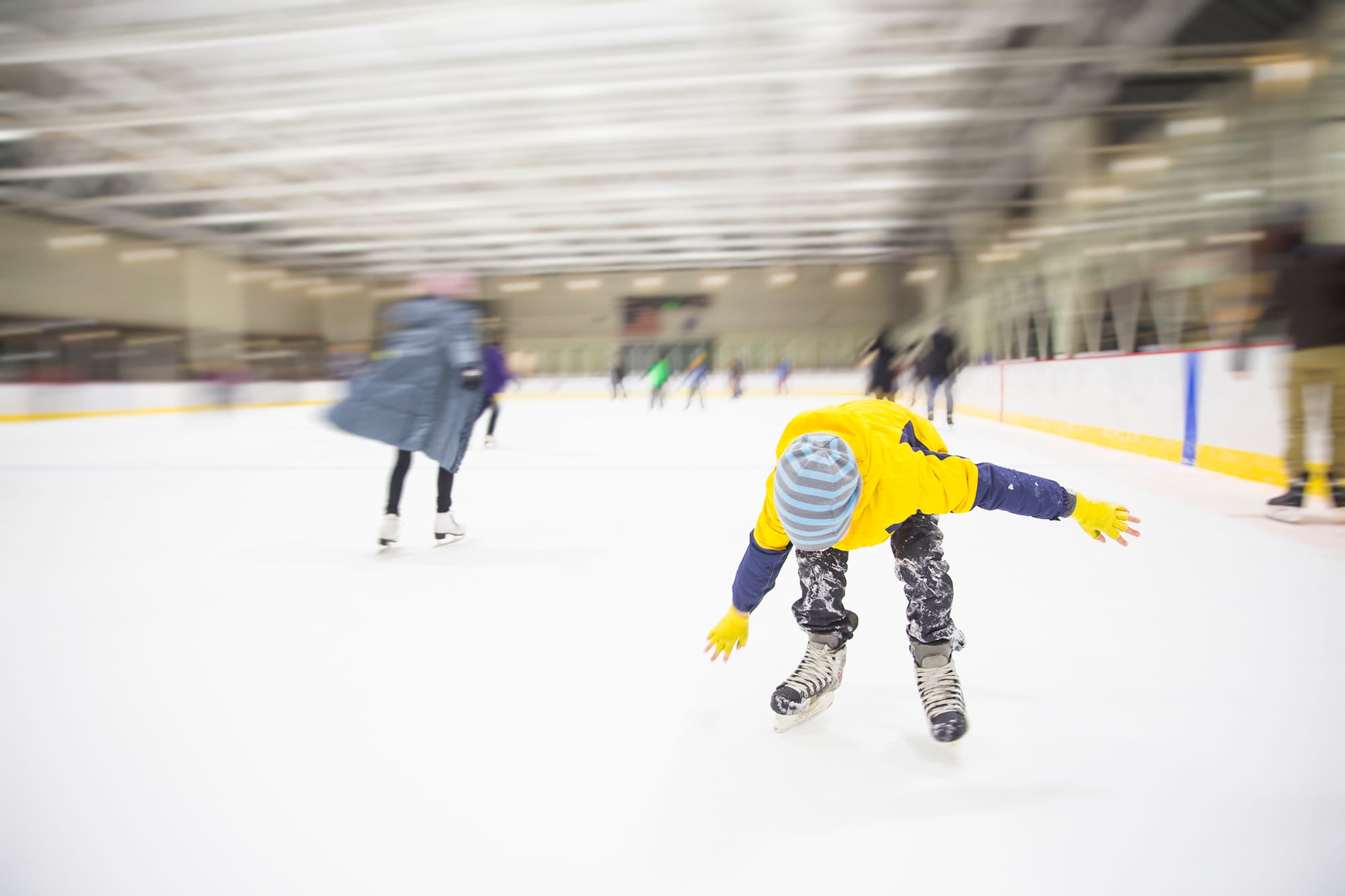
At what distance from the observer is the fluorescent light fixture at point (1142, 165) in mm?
8932

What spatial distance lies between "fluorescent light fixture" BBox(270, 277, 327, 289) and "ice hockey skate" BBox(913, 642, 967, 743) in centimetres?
2688

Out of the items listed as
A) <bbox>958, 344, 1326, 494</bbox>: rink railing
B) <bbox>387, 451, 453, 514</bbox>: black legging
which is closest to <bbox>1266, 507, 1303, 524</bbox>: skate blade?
<bbox>958, 344, 1326, 494</bbox>: rink railing

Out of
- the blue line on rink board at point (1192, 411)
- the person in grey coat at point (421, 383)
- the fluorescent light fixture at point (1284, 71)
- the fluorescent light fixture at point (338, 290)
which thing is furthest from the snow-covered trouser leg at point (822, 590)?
the fluorescent light fixture at point (338, 290)

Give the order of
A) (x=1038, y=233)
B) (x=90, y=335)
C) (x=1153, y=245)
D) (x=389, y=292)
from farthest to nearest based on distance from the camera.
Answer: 1. (x=389, y=292)
2. (x=90, y=335)
3. (x=1038, y=233)
4. (x=1153, y=245)


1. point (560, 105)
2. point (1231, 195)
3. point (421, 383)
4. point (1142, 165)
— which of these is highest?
point (560, 105)

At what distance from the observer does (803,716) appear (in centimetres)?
140

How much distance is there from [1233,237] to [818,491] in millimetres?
8056

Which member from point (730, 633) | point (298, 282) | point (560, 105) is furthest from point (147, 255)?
point (730, 633)

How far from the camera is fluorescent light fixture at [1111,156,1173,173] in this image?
29.3 feet

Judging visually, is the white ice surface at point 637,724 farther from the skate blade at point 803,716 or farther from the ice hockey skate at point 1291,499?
the ice hockey skate at point 1291,499

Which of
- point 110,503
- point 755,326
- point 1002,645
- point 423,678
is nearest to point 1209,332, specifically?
point 1002,645

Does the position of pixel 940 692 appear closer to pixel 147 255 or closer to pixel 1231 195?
pixel 1231 195

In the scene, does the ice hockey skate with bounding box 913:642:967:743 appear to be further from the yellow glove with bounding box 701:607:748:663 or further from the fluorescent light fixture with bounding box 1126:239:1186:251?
the fluorescent light fixture with bounding box 1126:239:1186:251

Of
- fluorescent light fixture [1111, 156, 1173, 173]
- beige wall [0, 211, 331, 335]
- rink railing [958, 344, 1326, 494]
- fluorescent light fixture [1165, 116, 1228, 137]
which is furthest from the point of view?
beige wall [0, 211, 331, 335]
